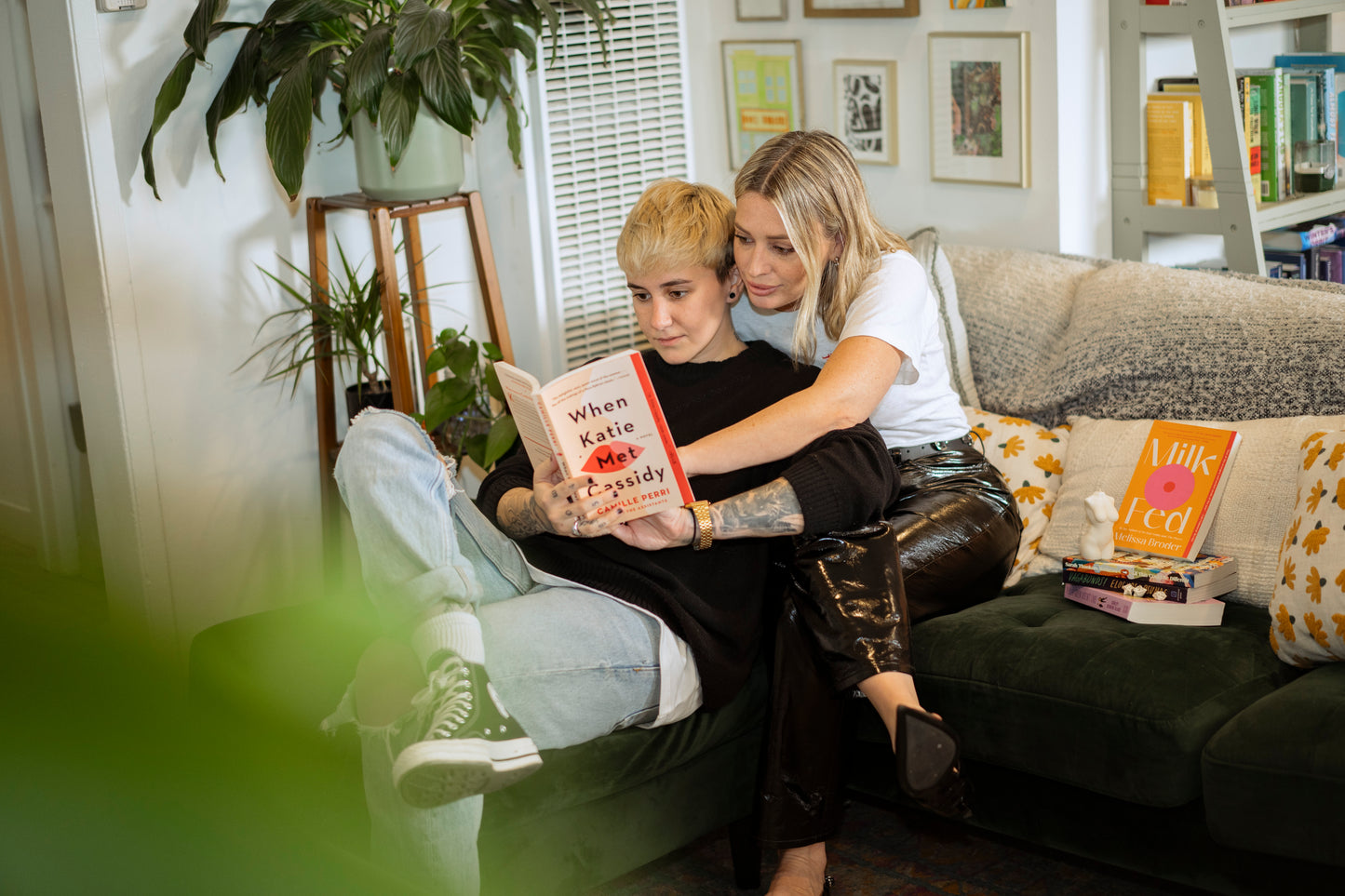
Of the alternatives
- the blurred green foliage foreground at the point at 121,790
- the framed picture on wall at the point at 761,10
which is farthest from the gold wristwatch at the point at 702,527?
the framed picture on wall at the point at 761,10

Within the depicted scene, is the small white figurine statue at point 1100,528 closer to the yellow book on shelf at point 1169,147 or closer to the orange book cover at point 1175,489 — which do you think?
the orange book cover at point 1175,489

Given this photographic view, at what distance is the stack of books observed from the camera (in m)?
1.83

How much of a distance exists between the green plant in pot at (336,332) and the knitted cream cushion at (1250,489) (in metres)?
1.46

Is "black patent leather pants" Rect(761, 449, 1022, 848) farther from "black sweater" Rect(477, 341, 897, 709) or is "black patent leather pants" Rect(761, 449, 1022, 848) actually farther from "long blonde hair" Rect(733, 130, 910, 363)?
"long blonde hair" Rect(733, 130, 910, 363)

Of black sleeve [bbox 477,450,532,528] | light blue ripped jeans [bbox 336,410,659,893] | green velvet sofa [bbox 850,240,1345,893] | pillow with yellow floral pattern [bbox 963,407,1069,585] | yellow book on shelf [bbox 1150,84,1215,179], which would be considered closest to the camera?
green velvet sofa [bbox 850,240,1345,893]

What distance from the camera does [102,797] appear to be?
0.85 ft

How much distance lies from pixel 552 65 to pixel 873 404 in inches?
56.5

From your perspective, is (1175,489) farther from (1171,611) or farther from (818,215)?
(818,215)

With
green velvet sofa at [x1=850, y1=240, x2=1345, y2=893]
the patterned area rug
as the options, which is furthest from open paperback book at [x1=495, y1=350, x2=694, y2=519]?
the patterned area rug

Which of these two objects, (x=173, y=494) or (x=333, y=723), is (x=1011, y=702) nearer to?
(x=333, y=723)

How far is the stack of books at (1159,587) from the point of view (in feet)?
5.99

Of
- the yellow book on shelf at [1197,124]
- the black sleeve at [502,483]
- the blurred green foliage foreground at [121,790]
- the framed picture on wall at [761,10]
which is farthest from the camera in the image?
the framed picture on wall at [761,10]

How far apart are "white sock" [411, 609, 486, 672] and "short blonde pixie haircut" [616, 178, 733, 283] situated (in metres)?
0.62

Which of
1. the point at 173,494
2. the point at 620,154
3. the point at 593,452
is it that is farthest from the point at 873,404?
the point at 173,494
